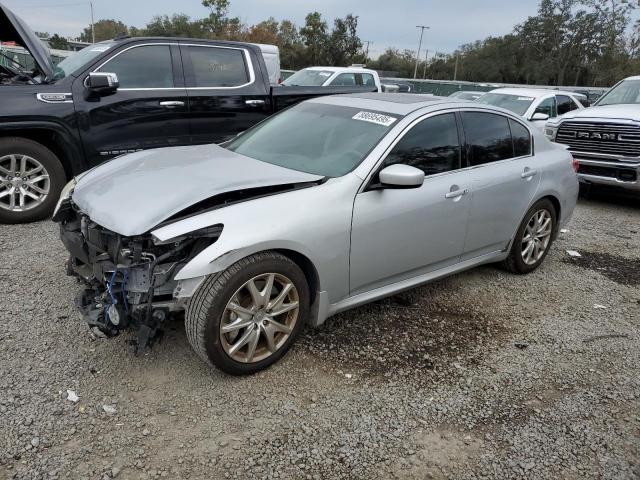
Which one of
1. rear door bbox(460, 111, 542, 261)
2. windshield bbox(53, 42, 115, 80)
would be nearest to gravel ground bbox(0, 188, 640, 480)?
rear door bbox(460, 111, 542, 261)

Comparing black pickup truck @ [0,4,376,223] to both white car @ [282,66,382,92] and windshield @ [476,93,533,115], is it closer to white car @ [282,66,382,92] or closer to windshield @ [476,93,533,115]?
windshield @ [476,93,533,115]

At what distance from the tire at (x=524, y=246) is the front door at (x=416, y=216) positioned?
3.13 feet

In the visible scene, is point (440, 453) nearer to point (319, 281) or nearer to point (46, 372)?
point (319, 281)

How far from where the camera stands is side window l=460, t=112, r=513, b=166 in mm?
4164

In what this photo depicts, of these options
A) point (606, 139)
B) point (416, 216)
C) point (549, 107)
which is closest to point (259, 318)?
point (416, 216)

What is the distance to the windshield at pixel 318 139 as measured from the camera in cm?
356

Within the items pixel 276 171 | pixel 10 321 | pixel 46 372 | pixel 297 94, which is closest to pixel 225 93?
pixel 297 94

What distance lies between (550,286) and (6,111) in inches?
217

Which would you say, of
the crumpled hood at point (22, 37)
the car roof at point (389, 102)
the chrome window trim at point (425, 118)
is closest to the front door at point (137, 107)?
the crumpled hood at point (22, 37)

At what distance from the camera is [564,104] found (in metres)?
11.7

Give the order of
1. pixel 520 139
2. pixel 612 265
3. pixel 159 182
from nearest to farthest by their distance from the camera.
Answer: pixel 159 182
pixel 520 139
pixel 612 265

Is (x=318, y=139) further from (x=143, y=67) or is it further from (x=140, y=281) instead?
(x=143, y=67)

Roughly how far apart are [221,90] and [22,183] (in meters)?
2.43

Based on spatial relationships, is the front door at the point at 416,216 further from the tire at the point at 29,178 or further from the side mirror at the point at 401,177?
the tire at the point at 29,178
